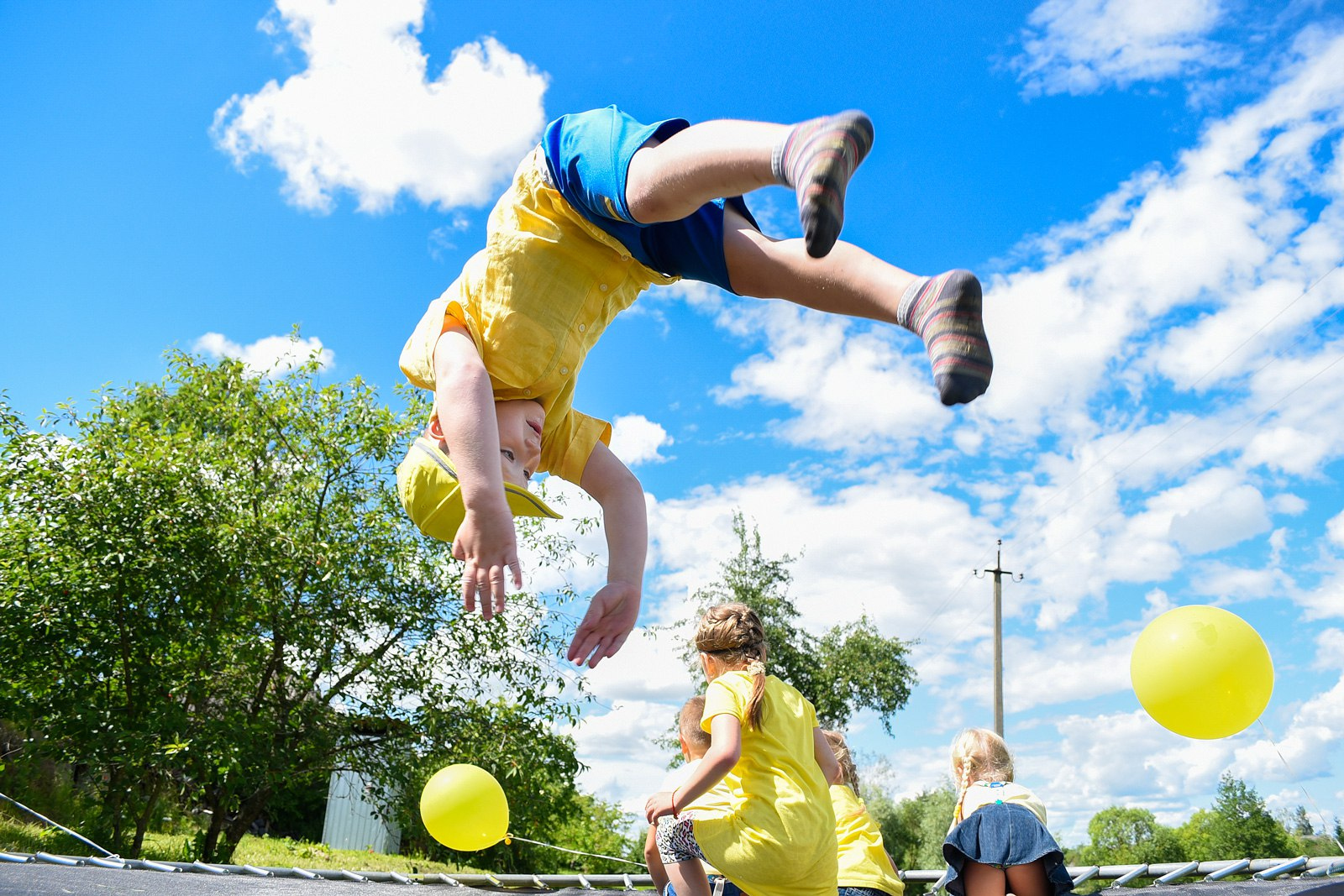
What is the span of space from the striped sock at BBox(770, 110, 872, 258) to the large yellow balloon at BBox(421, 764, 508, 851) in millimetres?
4440

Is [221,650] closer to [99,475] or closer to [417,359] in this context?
[99,475]

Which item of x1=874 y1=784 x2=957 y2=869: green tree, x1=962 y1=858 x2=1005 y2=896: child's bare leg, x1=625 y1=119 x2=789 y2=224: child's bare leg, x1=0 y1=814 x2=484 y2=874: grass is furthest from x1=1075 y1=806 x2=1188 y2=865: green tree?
x1=625 y1=119 x2=789 y2=224: child's bare leg

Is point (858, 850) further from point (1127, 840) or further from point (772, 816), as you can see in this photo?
point (1127, 840)

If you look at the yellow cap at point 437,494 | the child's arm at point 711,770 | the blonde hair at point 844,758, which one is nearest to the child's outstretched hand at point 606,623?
the yellow cap at point 437,494

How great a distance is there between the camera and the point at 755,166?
1.23 metres

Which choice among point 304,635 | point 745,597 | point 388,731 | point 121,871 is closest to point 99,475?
point 304,635

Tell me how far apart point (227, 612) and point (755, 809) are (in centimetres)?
723

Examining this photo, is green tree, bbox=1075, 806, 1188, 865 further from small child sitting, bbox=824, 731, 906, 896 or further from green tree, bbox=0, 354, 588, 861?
small child sitting, bbox=824, 731, 906, 896

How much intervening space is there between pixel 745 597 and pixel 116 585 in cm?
1042

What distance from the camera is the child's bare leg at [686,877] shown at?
7.85 ft

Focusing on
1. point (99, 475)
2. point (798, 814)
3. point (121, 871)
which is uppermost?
point (99, 475)

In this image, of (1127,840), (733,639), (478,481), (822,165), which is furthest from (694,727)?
(1127,840)

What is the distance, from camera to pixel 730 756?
225cm

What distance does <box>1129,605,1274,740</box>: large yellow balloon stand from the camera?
3.44 metres
